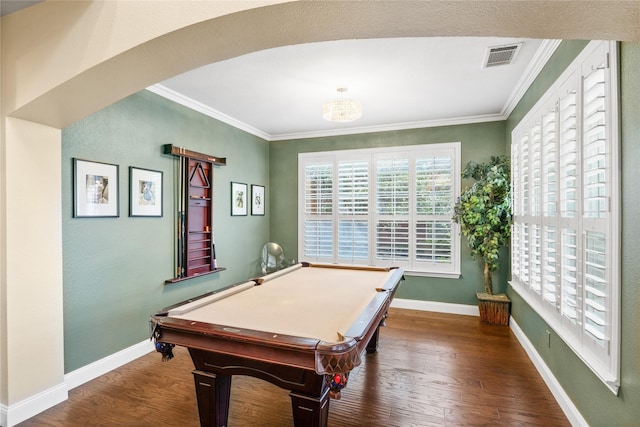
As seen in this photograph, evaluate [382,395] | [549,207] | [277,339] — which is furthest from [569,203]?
[277,339]

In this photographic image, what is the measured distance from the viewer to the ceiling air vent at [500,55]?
259 centimetres

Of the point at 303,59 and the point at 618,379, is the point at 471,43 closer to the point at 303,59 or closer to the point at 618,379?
the point at 303,59

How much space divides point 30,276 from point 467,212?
424 cm

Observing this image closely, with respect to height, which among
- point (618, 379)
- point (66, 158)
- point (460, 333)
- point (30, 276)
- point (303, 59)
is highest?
point (303, 59)

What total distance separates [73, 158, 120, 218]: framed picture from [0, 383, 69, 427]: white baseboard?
4.31 feet

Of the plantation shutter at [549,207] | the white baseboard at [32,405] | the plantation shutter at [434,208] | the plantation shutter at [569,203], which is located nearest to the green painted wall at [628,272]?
the plantation shutter at [569,203]

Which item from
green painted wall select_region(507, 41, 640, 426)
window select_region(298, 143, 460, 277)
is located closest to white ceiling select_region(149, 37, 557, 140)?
window select_region(298, 143, 460, 277)

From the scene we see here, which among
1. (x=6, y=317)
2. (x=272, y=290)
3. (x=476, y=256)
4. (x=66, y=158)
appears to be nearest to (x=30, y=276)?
(x=6, y=317)

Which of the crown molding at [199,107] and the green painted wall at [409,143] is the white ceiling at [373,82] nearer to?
the crown molding at [199,107]

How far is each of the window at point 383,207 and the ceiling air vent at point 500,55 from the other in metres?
1.78

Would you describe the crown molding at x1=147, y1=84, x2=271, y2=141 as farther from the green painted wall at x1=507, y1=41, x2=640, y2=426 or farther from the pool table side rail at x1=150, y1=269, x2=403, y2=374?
the green painted wall at x1=507, y1=41, x2=640, y2=426

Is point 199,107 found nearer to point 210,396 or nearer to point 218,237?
point 218,237

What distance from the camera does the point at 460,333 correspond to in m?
3.81

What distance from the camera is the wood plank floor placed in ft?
7.29
